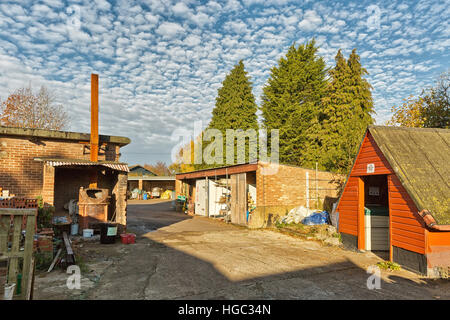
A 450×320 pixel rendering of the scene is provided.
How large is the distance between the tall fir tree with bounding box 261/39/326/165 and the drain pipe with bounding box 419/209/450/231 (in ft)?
64.5

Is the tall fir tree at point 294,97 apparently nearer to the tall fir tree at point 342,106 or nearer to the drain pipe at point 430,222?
the tall fir tree at point 342,106

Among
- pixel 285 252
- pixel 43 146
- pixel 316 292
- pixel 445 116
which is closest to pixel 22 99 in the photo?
pixel 43 146

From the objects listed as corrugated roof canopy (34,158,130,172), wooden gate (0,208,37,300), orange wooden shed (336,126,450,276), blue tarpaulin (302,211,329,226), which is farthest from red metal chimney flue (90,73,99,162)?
blue tarpaulin (302,211,329,226)

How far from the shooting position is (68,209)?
12258 mm

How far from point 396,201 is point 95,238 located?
10387 millimetres

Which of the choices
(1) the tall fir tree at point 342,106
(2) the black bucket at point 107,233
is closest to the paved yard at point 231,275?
(2) the black bucket at point 107,233

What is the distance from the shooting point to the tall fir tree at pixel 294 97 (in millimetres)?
27688

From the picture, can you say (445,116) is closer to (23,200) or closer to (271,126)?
(271,126)

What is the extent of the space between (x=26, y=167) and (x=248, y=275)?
9.88 m

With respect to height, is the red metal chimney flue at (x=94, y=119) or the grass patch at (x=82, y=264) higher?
the red metal chimney flue at (x=94, y=119)

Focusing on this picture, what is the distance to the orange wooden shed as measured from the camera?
23.3ft

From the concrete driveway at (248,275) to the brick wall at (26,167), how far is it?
4407mm

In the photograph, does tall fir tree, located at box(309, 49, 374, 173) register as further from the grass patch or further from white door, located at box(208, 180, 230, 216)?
the grass patch

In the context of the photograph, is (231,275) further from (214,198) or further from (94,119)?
(214,198)
